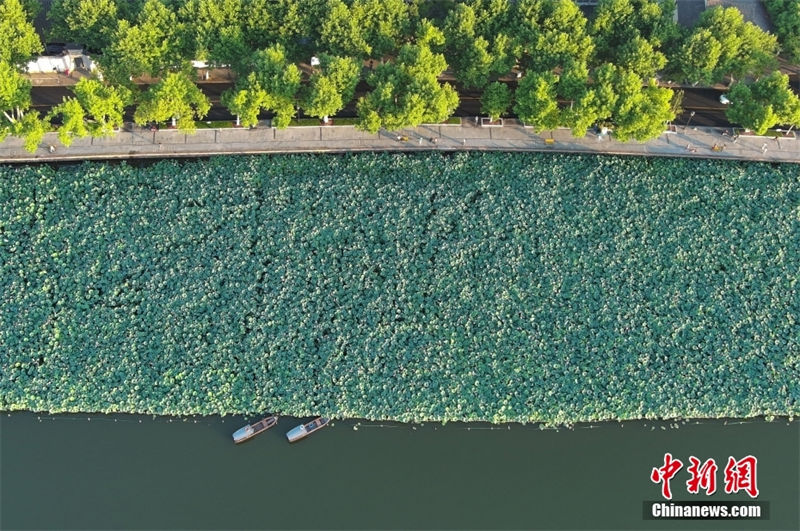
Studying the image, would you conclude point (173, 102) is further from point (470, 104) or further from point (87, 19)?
point (470, 104)

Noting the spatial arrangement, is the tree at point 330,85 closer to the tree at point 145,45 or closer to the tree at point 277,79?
the tree at point 277,79

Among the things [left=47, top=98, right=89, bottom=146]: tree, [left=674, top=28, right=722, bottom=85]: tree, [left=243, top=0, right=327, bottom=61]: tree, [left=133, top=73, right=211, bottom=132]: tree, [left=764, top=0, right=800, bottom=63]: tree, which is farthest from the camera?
[left=764, top=0, right=800, bottom=63]: tree

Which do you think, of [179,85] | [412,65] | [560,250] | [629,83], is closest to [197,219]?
[179,85]

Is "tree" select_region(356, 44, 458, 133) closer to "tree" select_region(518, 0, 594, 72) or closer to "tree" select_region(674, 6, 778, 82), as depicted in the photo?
"tree" select_region(518, 0, 594, 72)

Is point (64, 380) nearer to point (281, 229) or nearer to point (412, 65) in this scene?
point (281, 229)

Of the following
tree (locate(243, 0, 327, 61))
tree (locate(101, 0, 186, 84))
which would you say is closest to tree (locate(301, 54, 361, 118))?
tree (locate(243, 0, 327, 61))

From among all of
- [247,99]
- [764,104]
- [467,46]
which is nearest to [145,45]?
[247,99]
